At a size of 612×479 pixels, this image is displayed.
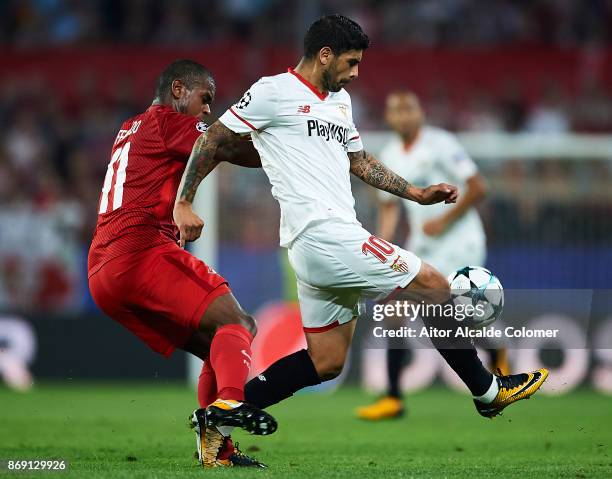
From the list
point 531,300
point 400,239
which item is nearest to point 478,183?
point 400,239

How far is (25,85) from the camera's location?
1645 centimetres

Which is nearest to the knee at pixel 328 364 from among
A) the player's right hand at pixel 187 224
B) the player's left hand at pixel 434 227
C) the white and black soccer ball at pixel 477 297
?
the white and black soccer ball at pixel 477 297

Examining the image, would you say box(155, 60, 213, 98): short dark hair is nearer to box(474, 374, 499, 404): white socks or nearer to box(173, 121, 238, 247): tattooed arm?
box(173, 121, 238, 247): tattooed arm

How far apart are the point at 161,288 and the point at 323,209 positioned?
3.08ft

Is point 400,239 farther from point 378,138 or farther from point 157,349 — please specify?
point 157,349

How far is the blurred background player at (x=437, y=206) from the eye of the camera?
9.80 meters

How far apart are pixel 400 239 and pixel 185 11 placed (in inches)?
272

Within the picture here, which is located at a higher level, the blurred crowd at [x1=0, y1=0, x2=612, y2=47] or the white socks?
the blurred crowd at [x1=0, y1=0, x2=612, y2=47]

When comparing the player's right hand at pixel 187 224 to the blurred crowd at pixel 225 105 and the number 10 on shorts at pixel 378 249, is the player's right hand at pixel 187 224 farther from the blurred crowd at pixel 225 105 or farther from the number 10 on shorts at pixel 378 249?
the blurred crowd at pixel 225 105

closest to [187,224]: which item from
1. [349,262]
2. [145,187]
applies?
[145,187]

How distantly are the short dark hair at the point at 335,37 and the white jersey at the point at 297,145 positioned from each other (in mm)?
203

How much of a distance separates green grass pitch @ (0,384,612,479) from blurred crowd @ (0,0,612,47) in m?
6.54

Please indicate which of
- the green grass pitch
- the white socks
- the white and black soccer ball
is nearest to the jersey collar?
the white and black soccer ball

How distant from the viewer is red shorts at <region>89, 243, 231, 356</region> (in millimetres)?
6176
